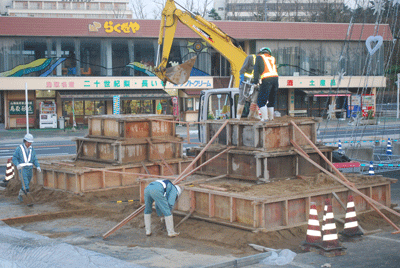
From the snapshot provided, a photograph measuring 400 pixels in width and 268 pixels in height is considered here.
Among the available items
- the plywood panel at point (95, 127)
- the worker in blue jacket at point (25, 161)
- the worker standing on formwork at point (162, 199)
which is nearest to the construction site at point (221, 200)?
the worker standing on formwork at point (162, 199)

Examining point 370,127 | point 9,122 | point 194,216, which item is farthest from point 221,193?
point 9,122

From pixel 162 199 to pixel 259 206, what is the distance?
6.07 feet

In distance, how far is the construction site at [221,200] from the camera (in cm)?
929

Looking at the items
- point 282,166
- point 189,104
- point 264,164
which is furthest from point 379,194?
point 189,104

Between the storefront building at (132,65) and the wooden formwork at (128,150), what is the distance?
24950 millimetres

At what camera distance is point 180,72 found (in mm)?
19031

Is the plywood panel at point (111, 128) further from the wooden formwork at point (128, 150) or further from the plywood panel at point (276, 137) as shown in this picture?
the plywood panel at point (276, 137)

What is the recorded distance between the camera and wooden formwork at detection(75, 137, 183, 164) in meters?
14.6

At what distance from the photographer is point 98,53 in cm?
4412

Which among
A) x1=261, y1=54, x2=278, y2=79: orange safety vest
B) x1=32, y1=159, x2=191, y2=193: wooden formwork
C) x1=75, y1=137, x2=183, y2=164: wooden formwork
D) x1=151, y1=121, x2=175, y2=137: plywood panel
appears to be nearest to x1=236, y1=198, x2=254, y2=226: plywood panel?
x1=261, y1=54, x2=278, y2=79: orange safety vest

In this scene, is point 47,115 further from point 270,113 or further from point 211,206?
point 211,206

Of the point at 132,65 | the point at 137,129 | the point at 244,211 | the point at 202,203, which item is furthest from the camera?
the point at 132,65

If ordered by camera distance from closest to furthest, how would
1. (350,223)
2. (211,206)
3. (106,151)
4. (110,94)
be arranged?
(350,223) → (211,206) → (106,151) → (110,94)

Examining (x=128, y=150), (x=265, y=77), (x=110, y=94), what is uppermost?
(x=265, y=77)
